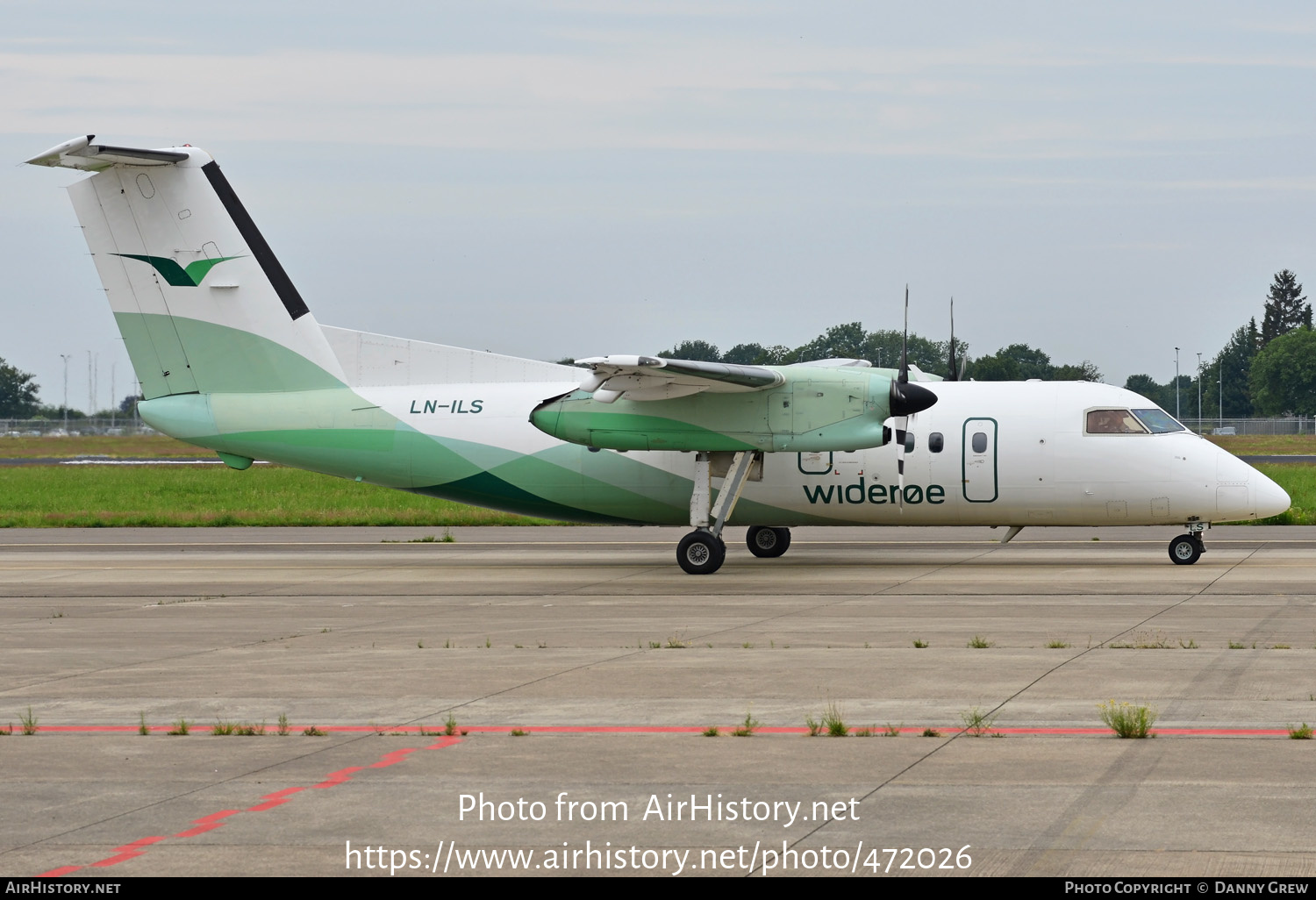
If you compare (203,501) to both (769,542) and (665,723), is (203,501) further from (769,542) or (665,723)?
(665,723)

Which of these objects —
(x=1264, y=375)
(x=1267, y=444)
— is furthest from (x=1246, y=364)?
(x=1267, y=444)

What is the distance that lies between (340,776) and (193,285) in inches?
694

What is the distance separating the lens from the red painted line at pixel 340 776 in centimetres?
816

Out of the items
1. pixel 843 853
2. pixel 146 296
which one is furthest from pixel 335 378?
pixel 843 853

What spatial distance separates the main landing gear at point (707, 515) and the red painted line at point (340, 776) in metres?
13.9

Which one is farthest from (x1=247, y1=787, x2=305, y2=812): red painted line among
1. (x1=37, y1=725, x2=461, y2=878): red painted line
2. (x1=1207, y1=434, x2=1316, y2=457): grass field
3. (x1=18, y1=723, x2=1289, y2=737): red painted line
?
(x1=1207, y1=434, x2=1316, y2=457): grass field

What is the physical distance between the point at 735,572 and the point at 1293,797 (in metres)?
15.5

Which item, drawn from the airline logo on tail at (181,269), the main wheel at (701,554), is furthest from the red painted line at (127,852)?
the airline logo on tail at (181,269)

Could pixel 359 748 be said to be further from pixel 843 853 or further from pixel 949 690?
pixel 949 690

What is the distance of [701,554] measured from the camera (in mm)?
22531

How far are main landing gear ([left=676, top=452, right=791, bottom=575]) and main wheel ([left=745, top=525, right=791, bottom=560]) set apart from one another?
2394mm

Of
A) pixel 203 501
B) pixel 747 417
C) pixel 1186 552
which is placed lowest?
pixel 1186 552

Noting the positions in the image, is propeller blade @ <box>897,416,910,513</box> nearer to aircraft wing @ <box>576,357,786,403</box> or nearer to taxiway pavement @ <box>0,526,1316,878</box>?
taxiway pavement @ <box>0,526,1316,878</box>

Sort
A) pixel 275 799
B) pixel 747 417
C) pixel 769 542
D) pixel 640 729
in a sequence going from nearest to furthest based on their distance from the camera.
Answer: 1. pixel 275 799
2. pixel 640 729
3. pixel 747 417
4. pixel 769 542
